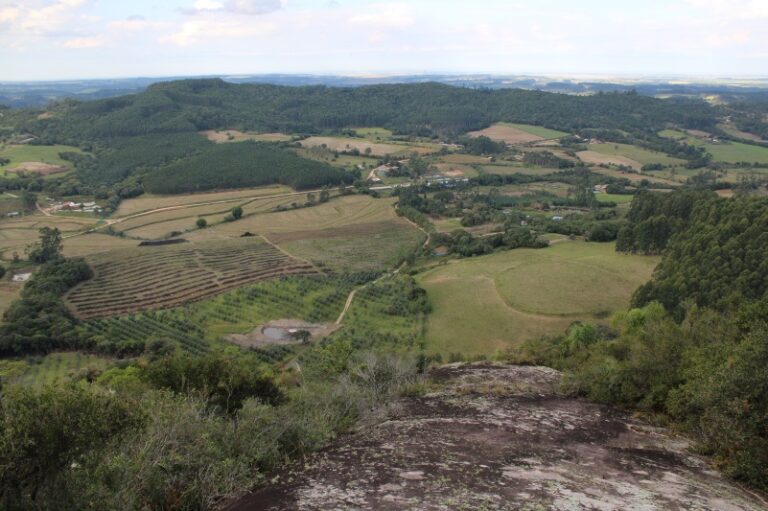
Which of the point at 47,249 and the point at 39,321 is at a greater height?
the point at 47,249

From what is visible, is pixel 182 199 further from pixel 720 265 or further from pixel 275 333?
pixel 720 265

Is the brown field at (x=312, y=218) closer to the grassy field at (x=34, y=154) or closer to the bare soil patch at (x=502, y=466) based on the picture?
the grassy field at (x=34, y=154)

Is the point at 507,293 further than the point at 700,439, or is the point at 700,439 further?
the point at 507,293

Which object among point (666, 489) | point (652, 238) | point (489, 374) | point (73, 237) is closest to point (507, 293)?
point (652, 238)

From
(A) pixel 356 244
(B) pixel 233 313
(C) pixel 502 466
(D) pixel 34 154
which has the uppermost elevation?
(D) pixel 34 154

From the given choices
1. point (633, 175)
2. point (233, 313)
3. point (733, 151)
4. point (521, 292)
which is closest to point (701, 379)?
point (521, 292)

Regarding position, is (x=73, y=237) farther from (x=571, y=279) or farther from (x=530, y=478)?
(x=530, y=478)
